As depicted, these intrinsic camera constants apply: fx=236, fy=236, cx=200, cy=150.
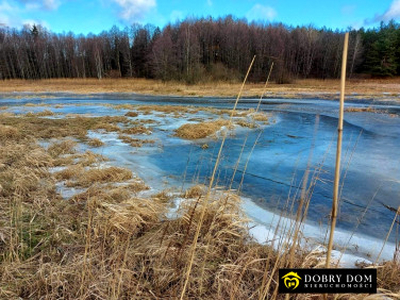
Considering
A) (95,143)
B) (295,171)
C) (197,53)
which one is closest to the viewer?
(295,171)

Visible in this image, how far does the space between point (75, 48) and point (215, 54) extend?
3328 cm

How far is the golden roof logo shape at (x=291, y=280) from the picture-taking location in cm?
93

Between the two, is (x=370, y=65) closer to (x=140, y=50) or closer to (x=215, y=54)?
(x=215, y=54)

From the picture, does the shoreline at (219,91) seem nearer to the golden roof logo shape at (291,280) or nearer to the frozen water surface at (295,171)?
the frozen water surface at (295,171)

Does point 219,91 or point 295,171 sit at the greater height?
point 219,91

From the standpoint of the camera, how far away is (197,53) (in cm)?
3809

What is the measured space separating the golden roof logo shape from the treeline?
3317cm

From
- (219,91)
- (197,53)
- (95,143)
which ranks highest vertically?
(197,53)

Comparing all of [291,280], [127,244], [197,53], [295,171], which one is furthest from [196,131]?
[197,53]

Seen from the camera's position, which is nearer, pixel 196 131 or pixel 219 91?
pixel 196 131

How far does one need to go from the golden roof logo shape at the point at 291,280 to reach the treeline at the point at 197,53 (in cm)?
3317

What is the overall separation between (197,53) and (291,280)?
4049 centimetres

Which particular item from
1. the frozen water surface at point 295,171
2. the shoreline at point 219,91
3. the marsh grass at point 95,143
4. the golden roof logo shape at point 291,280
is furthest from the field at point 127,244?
the shoreline at point 219,91

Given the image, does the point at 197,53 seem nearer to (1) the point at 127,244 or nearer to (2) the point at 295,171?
(2) the point at 295,171
